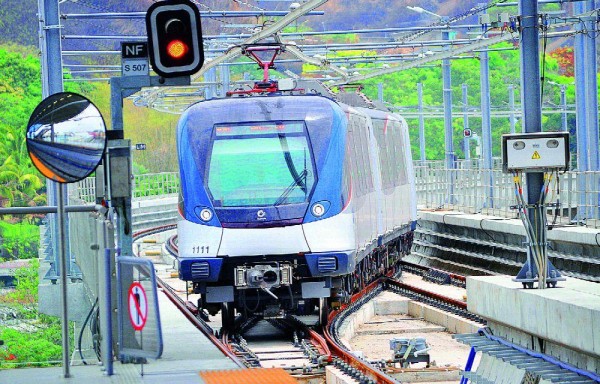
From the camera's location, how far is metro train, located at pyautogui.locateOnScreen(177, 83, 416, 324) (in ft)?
59.5

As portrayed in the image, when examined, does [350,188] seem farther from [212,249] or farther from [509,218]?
[509,218]

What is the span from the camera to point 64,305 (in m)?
11.0

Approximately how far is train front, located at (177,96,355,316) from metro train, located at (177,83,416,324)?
0.04 ft

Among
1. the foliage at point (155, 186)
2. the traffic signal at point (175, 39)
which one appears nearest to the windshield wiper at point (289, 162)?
the traffic signal at point (175, 39)

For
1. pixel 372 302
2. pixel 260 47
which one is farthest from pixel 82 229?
pixel 372 302

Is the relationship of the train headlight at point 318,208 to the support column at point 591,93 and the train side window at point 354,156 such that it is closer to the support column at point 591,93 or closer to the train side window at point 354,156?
the train side window at point 354,156

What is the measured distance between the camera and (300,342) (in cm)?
1834

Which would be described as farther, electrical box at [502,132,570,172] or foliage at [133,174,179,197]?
foliage at [133,174,179,197]

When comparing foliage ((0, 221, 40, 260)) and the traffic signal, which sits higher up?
the traffic signal

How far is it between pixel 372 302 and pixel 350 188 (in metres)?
6.03

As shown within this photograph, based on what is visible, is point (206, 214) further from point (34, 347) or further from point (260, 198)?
point (34, 347)

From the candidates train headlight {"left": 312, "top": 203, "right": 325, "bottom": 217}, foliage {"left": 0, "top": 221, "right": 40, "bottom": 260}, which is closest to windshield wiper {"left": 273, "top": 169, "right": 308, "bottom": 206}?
train headlight {"left": 312, "top": 203, "right": 325, "bottom": 217}

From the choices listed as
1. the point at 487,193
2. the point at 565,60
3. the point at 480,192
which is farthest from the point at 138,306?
the point at 565,60

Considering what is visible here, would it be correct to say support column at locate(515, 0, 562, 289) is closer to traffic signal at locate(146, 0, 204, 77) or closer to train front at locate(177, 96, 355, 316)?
traffic signal at locate(146, 0, 204, 77)
